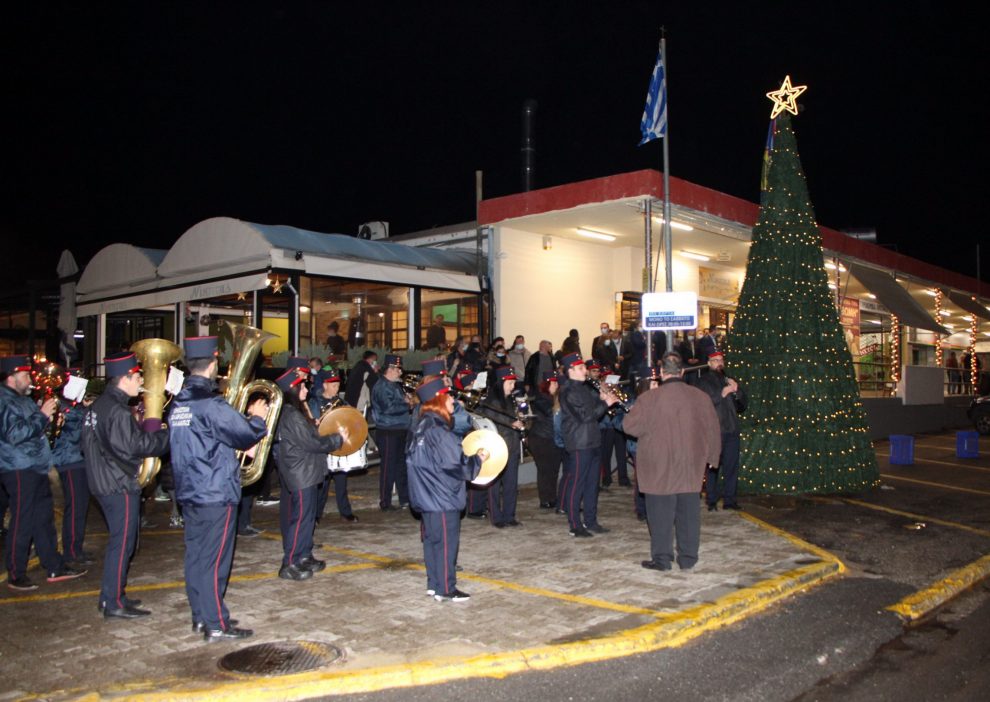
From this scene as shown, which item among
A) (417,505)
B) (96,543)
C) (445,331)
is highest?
(445,331)

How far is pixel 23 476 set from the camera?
7.24 m

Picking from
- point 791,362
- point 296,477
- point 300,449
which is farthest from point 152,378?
point 791,362

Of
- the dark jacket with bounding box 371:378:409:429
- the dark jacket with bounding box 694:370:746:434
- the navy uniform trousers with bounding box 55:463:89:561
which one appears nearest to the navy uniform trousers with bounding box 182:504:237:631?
the navy uniform trousers with bounding box 55:463:89:561

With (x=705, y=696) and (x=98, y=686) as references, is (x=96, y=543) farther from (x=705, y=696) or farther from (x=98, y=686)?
(x=705, y=696)

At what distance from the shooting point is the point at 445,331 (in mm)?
18078

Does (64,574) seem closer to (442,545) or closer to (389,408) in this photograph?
(442,545)

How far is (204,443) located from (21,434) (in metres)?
2.65

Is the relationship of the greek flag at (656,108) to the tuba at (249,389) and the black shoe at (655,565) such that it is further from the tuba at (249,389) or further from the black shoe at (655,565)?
the tuba at (249,389)

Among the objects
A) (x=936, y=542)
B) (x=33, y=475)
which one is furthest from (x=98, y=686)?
(x=936, y=542)

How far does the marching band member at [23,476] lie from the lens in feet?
23.5

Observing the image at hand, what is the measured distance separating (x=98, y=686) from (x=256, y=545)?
393 centimetres

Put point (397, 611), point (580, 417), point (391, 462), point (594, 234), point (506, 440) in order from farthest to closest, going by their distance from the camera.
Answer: point (594, 234) < point (391, 462) < point (506, 440) < point (580, 417) < point (397, 611)

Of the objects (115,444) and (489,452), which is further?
(489,452)

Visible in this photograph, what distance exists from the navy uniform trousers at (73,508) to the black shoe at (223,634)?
3.05m
